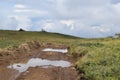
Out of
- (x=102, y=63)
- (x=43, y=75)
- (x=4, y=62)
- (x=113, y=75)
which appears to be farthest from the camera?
(x=4, y=62)

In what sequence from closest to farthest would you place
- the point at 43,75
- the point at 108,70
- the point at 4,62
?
1. the point at 108,70
2. the point at 43,75
3. the point at 4,62

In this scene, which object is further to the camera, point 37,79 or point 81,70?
point 81,70

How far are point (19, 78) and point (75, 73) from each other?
503 cm

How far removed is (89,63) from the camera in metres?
28.2

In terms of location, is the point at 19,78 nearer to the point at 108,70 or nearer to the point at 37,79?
the point at 37,79

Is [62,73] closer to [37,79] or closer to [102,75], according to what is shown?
[37,79]

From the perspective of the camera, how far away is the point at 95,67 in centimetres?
2531

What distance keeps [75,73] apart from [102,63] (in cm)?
262

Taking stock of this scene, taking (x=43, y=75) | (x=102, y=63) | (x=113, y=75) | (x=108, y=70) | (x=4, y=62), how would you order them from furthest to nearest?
(x=4, y=62)
(x=102, y=63)
(x=43, y=75)
(x=108, y=70)
(x=113, y=75)

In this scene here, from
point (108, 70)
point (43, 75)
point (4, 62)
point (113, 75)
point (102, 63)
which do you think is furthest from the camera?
point (4, 62)

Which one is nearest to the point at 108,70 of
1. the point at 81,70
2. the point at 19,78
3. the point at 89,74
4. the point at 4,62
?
the point at 89,74

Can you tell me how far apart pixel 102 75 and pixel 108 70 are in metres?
1.40

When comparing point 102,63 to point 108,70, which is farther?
point 102,63

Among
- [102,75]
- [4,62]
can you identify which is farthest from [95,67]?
[4,62]
